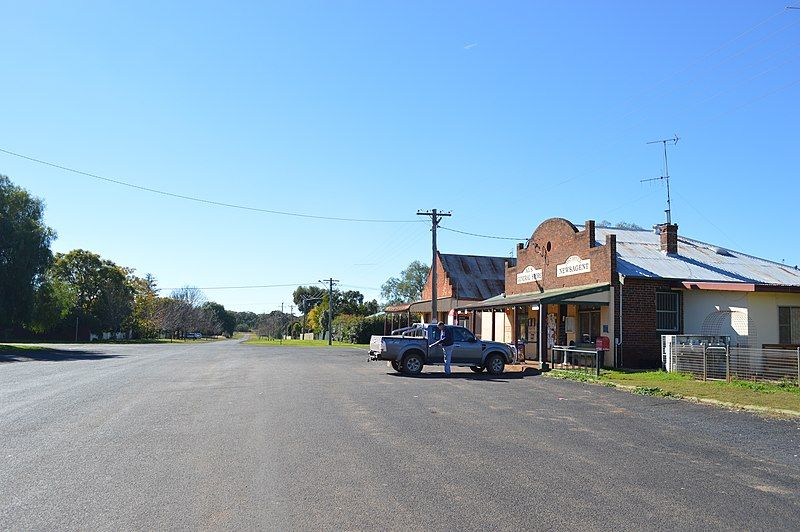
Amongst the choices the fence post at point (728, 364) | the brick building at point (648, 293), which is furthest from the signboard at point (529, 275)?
the fence post at point (728, 364)

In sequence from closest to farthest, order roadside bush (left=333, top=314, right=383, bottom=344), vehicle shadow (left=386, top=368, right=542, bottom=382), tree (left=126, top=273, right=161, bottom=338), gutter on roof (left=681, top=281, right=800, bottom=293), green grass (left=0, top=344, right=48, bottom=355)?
1. vehicle shadow (left=386, top=368, right=542, bottom=382)
2. gutter on roof (left=681, top=281, right=800, bottom=293)
3. green grass (left=0, top=344, right=48, bottom=355)
4. roadside bush (left=333, top=314, right=383, bottom=344)
5. tree (left=126, top=273, right=161, bottom=338)

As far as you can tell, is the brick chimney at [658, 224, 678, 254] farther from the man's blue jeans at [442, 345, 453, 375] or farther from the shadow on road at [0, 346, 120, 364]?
the shadow on road at [0, 346, 120, 364]

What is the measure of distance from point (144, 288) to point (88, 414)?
270 ft

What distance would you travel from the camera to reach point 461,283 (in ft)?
165

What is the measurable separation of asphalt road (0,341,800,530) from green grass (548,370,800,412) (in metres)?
1.03

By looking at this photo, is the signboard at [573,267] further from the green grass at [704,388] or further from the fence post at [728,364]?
the fence post at [728,364]

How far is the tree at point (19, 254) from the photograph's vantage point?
43781 millimetres

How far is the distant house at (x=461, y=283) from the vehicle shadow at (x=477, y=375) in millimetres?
21131

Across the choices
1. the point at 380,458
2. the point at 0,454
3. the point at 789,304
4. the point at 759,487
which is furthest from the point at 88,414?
the point at 789,304

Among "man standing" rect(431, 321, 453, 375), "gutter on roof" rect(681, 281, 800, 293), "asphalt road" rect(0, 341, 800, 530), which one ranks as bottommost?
"asphalt road" rect(0, 341, 800, 530)

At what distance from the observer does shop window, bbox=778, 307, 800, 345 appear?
24.3 meters

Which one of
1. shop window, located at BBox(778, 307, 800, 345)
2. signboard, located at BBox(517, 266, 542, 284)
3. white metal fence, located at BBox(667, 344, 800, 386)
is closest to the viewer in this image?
white metal fence, located at BBox(667, 344, 800, 386)

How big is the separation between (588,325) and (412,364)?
30.2ft

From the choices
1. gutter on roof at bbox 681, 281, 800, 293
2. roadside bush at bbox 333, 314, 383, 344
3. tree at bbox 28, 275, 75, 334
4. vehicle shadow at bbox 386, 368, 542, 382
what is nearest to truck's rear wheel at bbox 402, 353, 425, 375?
vehicle shadow at bbox 386, 368, 542, 382
